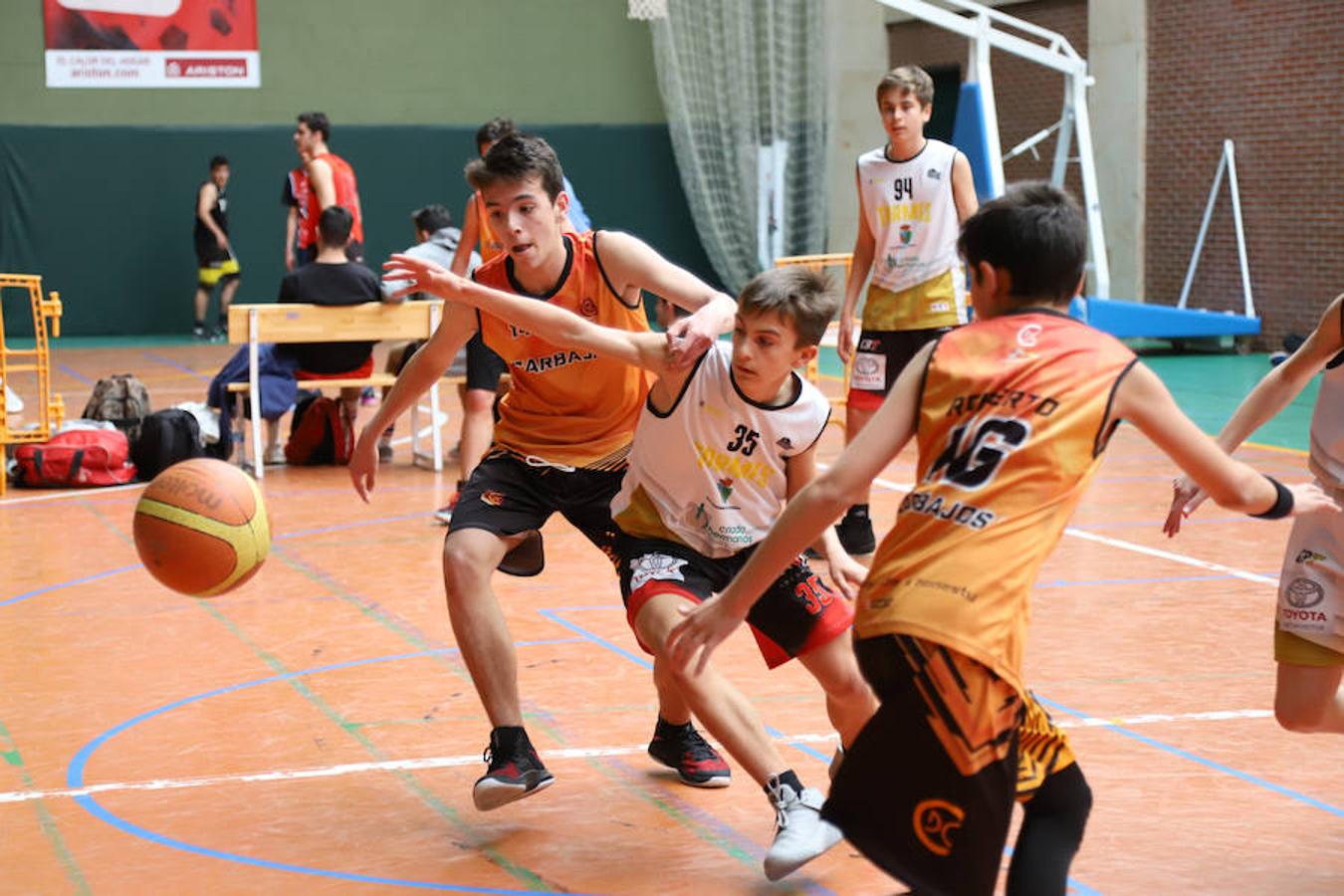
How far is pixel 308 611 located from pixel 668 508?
3.04 metres

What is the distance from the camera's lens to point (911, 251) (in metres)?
7.67

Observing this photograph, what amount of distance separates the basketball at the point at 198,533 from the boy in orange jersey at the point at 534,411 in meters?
0.37

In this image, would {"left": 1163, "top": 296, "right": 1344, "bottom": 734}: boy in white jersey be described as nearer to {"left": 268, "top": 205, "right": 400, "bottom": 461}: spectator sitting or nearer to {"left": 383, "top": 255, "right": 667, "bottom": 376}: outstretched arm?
{"left": 383, "top": 255, "right": 667, "bottom": 376}: outstretched arm

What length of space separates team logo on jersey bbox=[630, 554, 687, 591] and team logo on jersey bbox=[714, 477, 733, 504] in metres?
0.18

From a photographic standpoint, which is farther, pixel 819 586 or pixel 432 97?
pixel 432 97

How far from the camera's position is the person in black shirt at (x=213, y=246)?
770 inches

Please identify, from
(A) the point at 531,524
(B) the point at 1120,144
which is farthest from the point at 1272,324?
(A) the point at 531,524

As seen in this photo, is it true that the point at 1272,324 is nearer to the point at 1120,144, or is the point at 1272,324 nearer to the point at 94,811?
the point at 1120,144

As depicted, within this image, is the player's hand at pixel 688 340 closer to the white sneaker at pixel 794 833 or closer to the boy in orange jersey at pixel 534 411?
the boy in orange jersey at pixel 534 411

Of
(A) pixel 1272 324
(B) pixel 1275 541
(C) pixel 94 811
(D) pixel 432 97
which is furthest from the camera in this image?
(D) pixel 432 97

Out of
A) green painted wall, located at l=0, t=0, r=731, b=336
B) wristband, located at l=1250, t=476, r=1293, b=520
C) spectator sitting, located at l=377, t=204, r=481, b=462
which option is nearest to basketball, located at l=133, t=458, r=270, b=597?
wristband, located at l=1250, t=476, r=1293, b=520

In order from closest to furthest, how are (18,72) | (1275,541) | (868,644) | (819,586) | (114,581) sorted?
Result: (868,644) < (819,586) < (114,581) < (1275,541) < (18,72)

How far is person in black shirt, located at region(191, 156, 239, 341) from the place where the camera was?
1956cm

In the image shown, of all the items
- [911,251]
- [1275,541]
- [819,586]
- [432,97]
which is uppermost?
[432,97]
